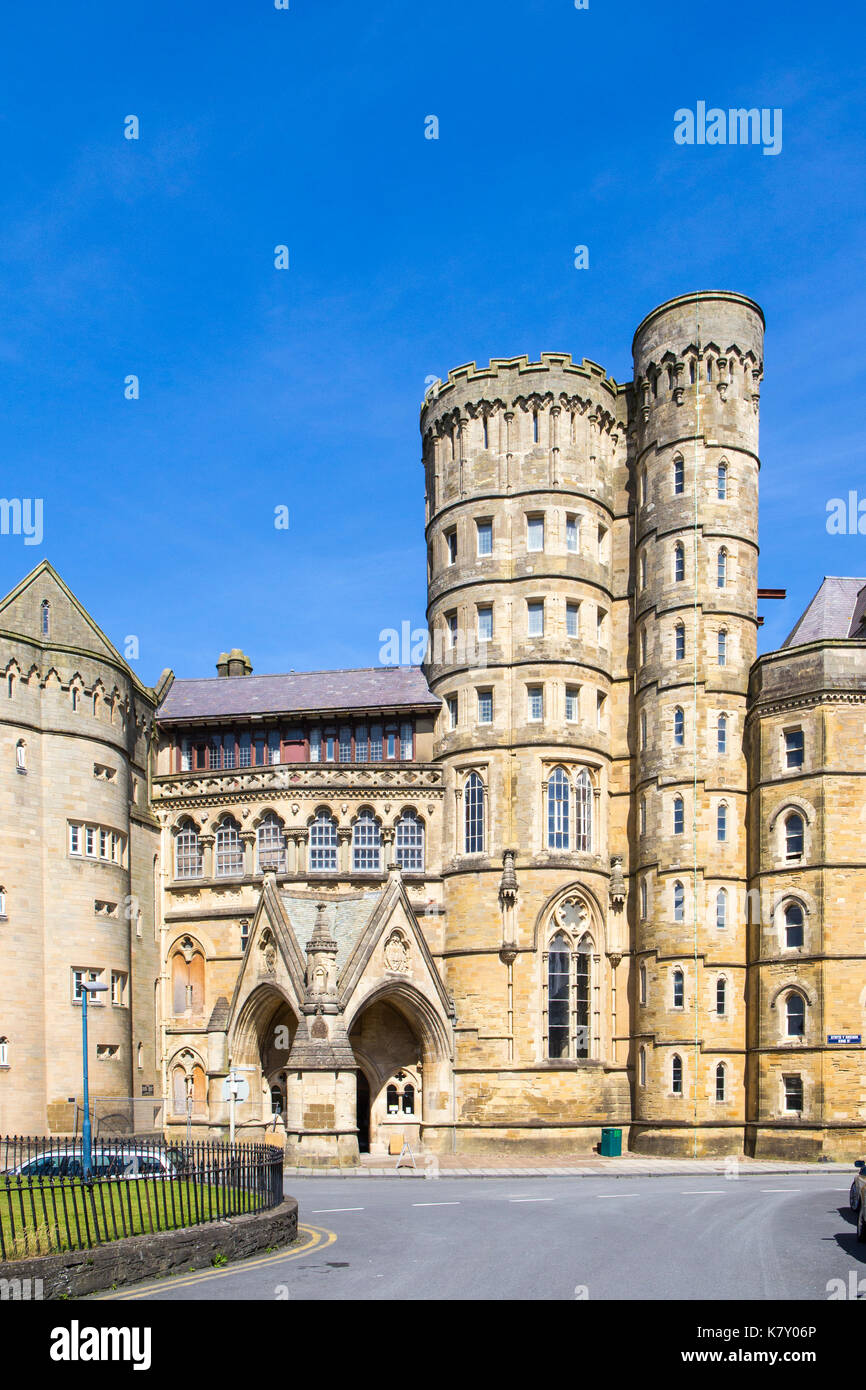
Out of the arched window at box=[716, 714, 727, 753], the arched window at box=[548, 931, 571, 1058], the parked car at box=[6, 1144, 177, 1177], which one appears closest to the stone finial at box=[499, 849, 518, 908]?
the arched window at box=[548, 931, 571, 1058]

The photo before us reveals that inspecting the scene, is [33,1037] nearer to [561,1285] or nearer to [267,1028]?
[267,1028]

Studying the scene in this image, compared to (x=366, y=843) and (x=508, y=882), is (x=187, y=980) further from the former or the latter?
(x=508, y=882)

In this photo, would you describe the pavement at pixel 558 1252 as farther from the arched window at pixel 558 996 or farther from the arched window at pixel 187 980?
the arched window at pixel 187 980

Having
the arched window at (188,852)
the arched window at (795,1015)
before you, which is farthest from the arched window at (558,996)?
the arched window at (188,852)

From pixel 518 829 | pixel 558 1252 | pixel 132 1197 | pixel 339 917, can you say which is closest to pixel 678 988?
pixel 518 829

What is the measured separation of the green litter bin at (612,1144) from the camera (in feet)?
151

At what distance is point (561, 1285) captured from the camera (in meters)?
17.2

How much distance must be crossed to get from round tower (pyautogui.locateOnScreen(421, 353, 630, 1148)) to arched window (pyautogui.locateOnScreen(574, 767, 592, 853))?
62 millimetres

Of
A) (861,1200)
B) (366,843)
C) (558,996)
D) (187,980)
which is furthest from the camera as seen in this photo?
(187,980)

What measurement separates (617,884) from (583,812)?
2.77m

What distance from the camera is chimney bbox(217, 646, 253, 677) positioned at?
6184 centimetres

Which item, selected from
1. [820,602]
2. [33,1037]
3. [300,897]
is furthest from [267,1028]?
[820,602]

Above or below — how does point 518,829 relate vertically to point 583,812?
below

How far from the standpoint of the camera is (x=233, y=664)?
61812mm
